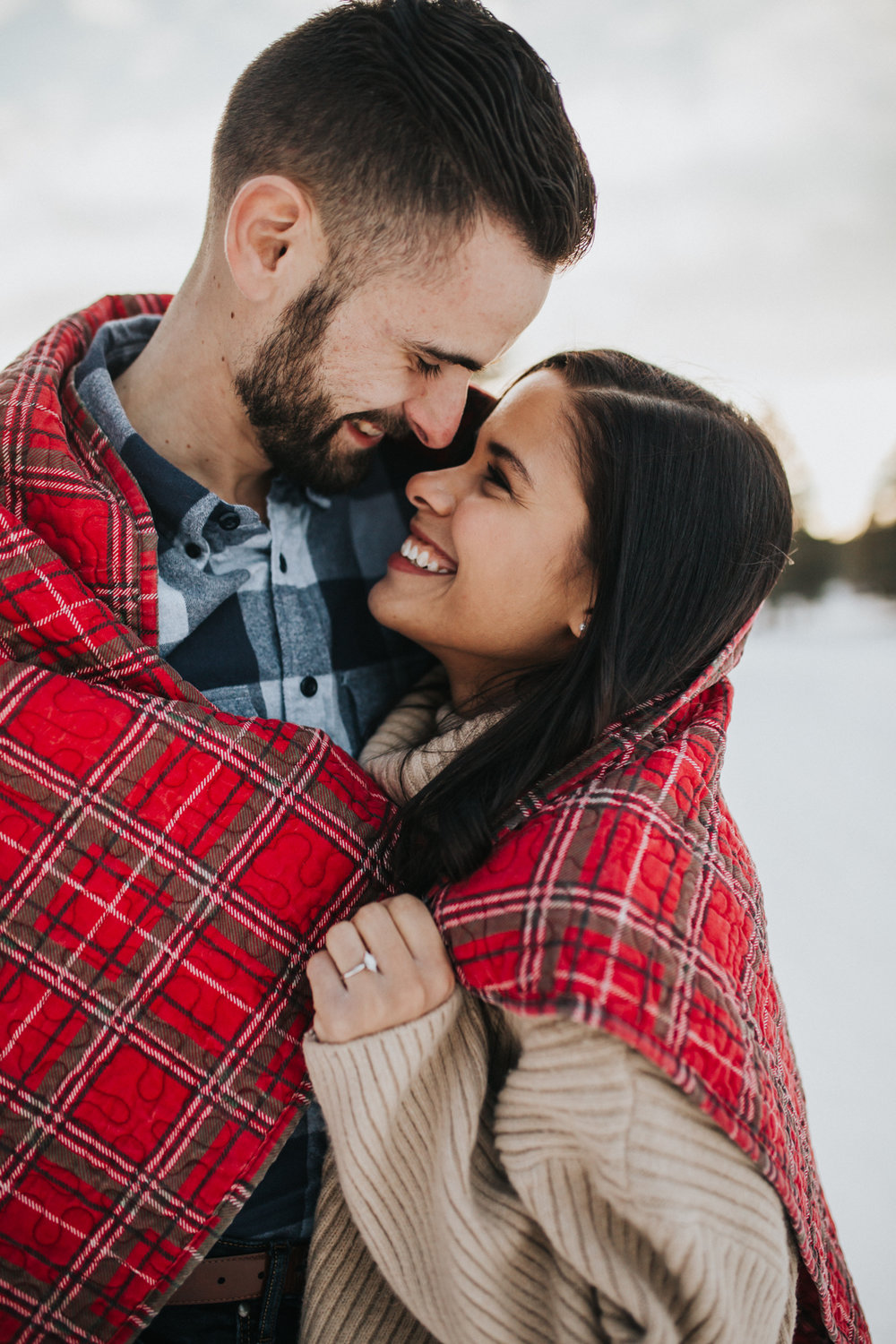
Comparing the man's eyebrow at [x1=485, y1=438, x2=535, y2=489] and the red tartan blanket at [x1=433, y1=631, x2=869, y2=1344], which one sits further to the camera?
the man's eyebrow at [x1=485, y1=438, x2=535, y2=489]

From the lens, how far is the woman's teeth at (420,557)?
4.01 ft

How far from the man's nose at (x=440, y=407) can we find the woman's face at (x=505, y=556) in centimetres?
5

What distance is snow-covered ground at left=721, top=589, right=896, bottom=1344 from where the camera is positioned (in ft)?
5.12

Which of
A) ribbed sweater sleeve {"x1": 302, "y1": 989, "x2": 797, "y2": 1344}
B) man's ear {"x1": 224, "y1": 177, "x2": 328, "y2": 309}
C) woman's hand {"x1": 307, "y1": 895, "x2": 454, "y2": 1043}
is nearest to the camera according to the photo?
ribbed sweater sleeve {"x1": 302, "y1": 989, "x2": 797, "y2": 1344}

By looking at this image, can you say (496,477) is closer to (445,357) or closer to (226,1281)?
(445,357)

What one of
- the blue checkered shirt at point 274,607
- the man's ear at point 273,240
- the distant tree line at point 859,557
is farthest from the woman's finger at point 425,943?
the distant tree line at point 859,557

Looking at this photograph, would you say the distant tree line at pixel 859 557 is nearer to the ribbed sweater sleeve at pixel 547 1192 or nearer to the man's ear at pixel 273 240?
the man's ear at pixel 273 240

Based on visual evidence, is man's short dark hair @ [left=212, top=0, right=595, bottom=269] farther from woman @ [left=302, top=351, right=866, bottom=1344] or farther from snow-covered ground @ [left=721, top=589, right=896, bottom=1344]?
snow-covered ground @ [left=721, top=589, right=896, bottom=1344]

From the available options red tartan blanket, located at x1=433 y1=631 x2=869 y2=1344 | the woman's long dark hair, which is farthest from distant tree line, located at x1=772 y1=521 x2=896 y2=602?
red tartan blanket, located at x1=433 y1=631 x2=869 y2=1344

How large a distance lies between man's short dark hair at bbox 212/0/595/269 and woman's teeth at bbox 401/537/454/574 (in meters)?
0.42

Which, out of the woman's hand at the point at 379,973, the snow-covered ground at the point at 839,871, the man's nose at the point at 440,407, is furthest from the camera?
the snow-covered ground at the point at 839,871

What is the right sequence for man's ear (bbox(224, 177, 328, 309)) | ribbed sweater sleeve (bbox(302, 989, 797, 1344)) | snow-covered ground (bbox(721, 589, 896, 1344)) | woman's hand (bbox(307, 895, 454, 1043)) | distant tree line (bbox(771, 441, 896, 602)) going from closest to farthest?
1. ribbed sweater sleeve (bbox(302, 989, 797, 1344))
2. woman's hand (bbox(307, 895, 454, 1043))
3. man's ear (bbox(224, 177, 328, 309))
4. snow-covered ground (bbox(721, 589, 896, 1344))
5. distant tree line (bbox(771, 441, 896, 602))

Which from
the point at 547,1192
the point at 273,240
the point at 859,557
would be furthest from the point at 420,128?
the point at 859,557

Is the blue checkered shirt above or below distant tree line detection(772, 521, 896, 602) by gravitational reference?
below
